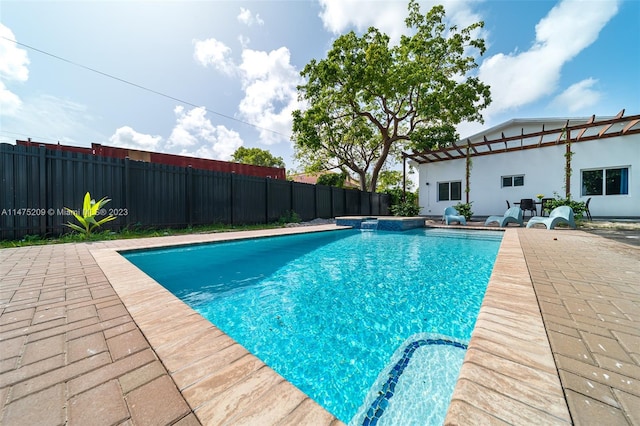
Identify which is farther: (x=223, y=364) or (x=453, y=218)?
(x=453, y=218)

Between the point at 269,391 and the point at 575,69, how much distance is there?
1464 centimetres

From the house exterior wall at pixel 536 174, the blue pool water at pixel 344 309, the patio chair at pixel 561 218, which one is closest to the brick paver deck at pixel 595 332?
the blue pool water at pixel 344 309

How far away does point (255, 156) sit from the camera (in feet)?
111

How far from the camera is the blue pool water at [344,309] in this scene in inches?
63.1

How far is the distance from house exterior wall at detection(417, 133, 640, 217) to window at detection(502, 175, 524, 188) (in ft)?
0.51

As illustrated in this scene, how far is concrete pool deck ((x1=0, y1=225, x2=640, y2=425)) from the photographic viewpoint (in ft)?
2.86

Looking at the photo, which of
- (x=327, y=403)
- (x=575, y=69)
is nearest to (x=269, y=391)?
(x=327, y=403)

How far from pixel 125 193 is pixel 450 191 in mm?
14072

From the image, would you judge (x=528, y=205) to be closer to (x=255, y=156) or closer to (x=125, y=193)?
(x=125, y=193)

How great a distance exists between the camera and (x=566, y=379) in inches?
40.2

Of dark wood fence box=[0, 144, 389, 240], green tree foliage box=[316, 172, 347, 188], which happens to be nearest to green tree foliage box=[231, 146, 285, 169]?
green tree foliage box=[316, 172, 347, 188]

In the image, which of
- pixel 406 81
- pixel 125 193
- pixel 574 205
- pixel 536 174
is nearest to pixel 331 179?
pixel 406 81

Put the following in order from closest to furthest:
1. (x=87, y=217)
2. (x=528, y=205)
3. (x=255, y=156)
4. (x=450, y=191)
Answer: (x=87, y=217)
(x=528, y=205)
(x=450, y=191)
(x=255, y=156)

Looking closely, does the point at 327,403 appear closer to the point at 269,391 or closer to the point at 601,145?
the point at 269,391
